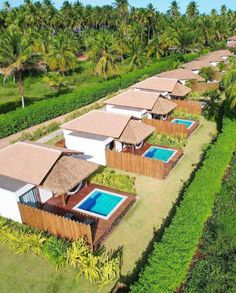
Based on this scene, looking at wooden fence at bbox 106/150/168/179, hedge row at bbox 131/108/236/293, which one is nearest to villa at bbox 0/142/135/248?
wooden fence at bbox 106/150/168/179

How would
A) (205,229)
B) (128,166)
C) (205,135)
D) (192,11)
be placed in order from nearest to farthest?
(205,229), (128,166), (205,135), (192,11)

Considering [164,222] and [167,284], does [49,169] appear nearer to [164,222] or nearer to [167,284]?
[164,222]

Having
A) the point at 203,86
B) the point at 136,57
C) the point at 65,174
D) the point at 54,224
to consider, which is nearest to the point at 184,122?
the point at 203,86

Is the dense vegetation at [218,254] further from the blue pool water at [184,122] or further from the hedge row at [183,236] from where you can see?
the blue pool water at [184,122]

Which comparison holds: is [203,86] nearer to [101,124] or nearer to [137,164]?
[101,124]

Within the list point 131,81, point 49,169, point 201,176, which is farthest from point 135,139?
point 131,81

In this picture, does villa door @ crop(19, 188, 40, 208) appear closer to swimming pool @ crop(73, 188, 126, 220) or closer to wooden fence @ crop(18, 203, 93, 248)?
wooden fence @ crop(18, 203, 93, 248)
